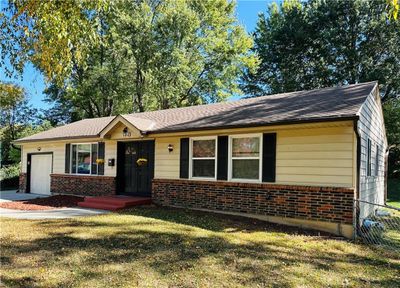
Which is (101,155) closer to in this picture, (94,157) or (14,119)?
(94,157)

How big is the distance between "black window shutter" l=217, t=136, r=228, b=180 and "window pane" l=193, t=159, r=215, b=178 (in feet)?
0.91

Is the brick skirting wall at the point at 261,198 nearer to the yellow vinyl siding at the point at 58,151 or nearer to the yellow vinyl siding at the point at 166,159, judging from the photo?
the yellow vinyl siding at the point at 166,159

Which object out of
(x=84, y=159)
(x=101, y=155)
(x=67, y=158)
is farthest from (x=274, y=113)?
(x=67, y=158)

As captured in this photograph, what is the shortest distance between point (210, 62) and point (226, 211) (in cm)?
1918

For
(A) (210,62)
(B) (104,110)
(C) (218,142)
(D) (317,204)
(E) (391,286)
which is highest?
(A) (210,62)

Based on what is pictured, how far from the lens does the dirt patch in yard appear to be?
11.1 meters

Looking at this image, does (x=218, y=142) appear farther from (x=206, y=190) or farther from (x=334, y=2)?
(x=334, y=2)

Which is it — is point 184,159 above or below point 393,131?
below

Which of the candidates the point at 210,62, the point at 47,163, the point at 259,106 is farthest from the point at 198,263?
the point at 210,62

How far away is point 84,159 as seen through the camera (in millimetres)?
13969

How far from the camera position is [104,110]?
27141 millimetres

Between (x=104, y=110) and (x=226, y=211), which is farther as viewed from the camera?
(x=104, y=110)

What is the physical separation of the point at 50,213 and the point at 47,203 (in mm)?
2707

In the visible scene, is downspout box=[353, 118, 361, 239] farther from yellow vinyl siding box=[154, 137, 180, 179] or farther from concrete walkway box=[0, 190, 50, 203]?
concrete walkway box=[0, 190, 50, 203]
